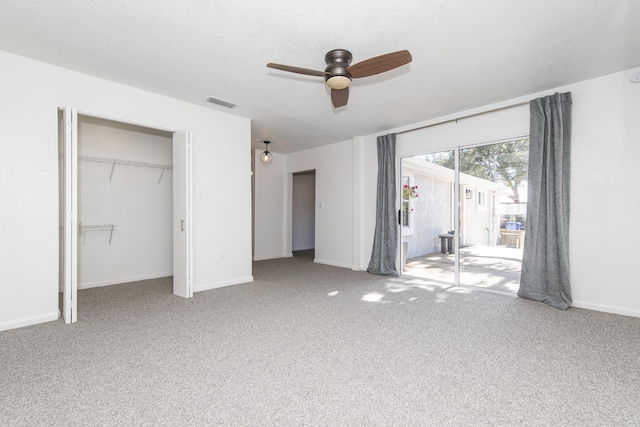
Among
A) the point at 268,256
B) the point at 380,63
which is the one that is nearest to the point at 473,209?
the point at 380,63

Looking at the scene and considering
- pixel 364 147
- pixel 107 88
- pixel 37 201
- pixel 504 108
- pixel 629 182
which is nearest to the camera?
pixel 37 201

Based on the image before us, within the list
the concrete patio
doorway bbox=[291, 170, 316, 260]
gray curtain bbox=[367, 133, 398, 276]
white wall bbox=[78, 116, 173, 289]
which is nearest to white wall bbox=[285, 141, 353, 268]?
gray curtain bbox=[367, 133, 398, 276]

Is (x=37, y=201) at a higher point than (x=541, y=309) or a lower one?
higher

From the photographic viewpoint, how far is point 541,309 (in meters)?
3.41

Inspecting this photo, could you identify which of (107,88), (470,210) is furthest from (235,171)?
(470,210)

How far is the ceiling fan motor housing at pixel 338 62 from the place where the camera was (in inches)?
103

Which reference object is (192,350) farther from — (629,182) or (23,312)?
(629,182)

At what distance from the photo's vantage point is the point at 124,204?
15.8 feet

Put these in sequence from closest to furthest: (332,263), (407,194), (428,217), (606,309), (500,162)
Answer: (606,309) < (500,162) < (407,194) < (428,217) < (332,263)

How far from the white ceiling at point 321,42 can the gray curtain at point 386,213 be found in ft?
4.71

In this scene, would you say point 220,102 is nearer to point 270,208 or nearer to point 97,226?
point 97,226

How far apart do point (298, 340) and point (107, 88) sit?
3.50 metres

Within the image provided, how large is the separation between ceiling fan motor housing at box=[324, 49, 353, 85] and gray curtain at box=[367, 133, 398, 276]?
2.73 m

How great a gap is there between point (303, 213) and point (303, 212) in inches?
1.2
